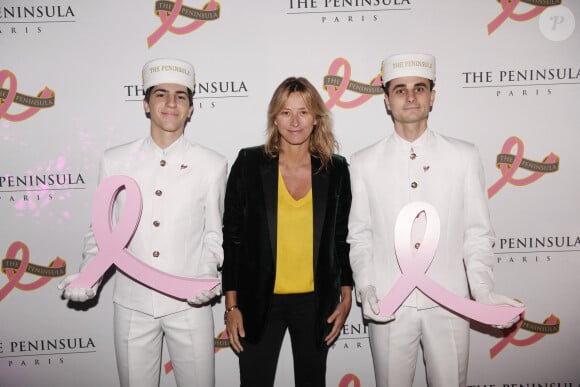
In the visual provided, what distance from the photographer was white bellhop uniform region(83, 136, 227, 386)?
78.6 inches

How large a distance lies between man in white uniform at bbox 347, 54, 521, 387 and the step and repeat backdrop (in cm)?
59

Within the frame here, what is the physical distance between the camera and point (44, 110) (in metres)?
2.56

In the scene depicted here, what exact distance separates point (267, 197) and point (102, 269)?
31.3 inches

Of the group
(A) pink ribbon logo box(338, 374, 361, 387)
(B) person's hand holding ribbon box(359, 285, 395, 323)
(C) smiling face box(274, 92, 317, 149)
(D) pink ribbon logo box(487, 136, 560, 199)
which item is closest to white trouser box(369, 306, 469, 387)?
(B) person's hand holding ribbon box(359, 285, 395, 323)

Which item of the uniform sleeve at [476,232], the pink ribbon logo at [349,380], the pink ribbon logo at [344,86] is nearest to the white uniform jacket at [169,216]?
the pink ribbon logo at [344,86]

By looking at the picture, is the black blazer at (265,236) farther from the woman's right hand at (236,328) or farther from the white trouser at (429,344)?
the white trouser at (429,344)

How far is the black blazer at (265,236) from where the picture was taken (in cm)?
198

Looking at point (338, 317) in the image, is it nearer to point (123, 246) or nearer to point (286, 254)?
point (286, 254)

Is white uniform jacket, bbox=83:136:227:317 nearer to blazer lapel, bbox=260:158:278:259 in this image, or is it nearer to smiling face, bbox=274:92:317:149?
blazer lapel, bbox=260:158:278:259

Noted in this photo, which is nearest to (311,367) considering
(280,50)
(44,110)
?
(280,50)

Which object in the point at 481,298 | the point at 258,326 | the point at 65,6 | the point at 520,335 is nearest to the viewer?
the point at 481,298

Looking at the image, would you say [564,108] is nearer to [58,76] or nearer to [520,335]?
[520,335]

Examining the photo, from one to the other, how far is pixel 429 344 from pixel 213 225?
3.76 ft

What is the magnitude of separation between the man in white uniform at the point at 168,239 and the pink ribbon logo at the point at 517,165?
5.77 ft
